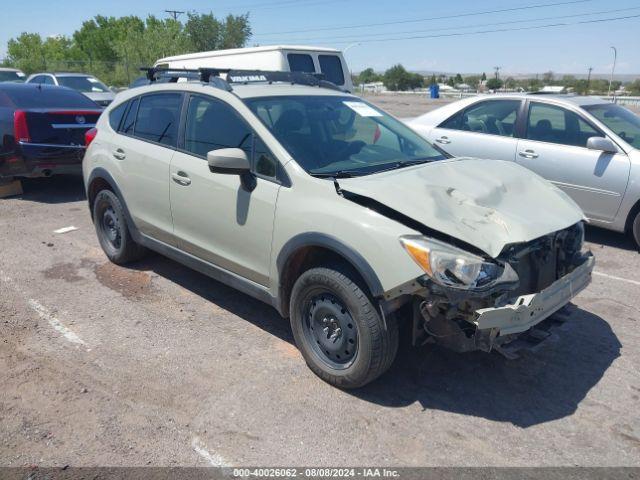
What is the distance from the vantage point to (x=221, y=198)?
162 inches

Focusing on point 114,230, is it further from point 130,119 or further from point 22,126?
point 22,126

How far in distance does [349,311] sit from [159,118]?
105 inches

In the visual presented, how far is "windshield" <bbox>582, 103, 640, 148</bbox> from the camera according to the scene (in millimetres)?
6371

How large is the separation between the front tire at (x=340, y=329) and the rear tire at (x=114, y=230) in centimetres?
250

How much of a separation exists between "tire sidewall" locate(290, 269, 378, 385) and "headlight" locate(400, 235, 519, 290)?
445 mm

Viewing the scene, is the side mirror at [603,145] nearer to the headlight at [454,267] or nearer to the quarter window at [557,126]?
the quarter window at [557,126]

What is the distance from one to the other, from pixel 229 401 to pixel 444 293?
1.50 metres

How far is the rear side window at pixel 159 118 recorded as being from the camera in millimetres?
4691

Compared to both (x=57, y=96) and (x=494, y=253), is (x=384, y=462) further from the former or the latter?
(x=57, y=96)

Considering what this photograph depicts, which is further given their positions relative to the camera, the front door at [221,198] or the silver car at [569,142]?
the silver car at [569,142]

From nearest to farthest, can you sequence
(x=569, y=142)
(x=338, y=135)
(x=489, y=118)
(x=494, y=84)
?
(x=338, y=135), (x=569, y=142), (x=489, y=118), (x=494, y=84)

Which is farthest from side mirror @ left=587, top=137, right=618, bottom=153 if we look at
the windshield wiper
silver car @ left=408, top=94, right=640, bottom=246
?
the windshield wiper

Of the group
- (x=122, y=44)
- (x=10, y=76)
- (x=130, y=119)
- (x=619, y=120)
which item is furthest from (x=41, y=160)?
(x=122, y=44)

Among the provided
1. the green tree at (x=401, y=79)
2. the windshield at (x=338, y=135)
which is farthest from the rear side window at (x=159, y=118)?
the green tree at (x=401, y=79)
